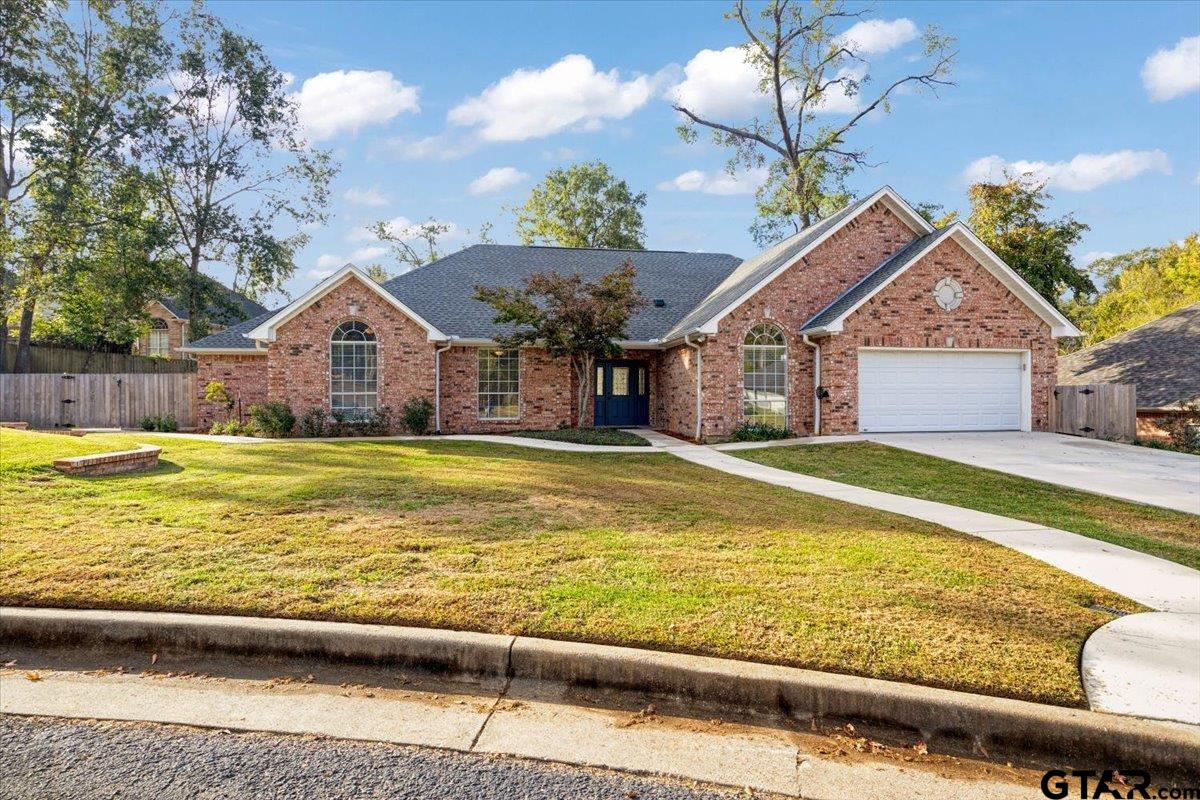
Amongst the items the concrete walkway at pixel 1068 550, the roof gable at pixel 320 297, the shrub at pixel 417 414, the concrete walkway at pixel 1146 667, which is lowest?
the concrete walkway at pixel 1146 667

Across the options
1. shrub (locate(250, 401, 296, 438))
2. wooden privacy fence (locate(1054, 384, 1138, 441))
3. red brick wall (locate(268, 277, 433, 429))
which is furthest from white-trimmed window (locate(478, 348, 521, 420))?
wooden privacy fence (locate(1054, 384, 1138, 441))

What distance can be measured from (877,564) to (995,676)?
187 cm

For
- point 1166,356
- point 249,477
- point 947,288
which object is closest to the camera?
point 249,477

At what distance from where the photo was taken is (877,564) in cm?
530

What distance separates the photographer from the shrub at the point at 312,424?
16.6m

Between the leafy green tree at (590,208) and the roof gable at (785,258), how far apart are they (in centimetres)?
1879

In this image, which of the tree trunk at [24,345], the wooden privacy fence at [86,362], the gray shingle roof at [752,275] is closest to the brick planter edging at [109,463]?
the gray shingle roof at [752,275]

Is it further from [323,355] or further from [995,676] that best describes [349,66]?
[995,676]

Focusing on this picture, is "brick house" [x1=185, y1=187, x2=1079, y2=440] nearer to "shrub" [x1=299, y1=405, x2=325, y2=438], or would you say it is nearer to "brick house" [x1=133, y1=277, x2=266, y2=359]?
"shrub" [x1=299, y1=405, x2=325, y2=438]

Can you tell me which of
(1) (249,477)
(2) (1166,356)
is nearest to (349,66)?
(1) (249,477)

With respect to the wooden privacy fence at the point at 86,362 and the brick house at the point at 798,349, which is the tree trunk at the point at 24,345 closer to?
the wooden privacy fence at the point at 86,362

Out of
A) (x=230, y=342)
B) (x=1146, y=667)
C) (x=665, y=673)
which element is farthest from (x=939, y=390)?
(x=230, y=342)

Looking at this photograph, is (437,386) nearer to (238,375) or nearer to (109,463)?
(238,375)

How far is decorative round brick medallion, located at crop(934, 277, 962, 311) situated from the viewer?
16109mm
